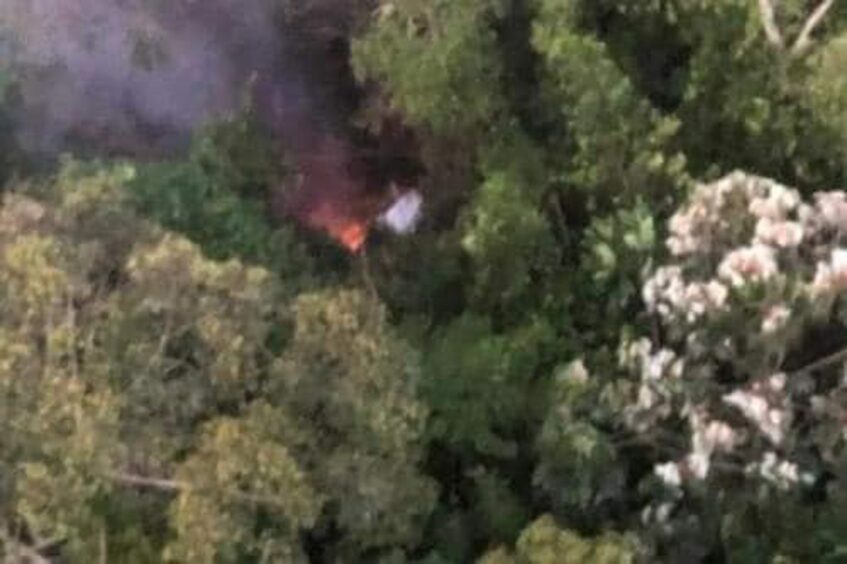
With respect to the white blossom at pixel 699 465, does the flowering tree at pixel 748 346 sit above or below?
above

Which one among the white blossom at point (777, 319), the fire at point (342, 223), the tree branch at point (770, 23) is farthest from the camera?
the fire at point (342, 223)

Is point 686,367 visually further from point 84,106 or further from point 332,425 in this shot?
point 84,106

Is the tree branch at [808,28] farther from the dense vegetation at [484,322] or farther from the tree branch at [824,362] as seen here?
the tree branch at [824,362]

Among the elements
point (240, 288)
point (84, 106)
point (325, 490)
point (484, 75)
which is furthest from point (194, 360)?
point (84, 106)

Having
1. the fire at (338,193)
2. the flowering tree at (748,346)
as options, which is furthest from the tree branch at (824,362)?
the fire at (338,193)

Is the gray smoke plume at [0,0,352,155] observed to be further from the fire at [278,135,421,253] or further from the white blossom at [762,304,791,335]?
the white blossom at [762,304,791,335]
